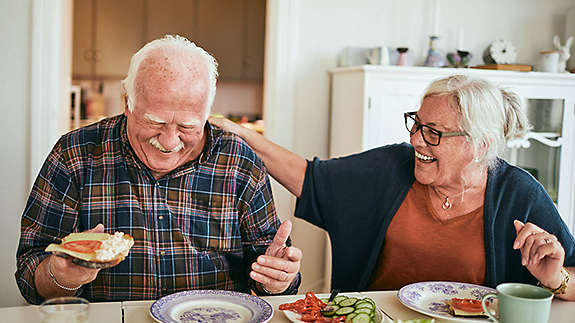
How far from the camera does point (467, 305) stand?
1459 mm

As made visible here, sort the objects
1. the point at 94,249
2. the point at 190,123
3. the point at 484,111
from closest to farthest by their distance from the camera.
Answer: the point at 94,249
the point at 190,123
the point at 484,111

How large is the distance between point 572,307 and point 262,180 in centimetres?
94

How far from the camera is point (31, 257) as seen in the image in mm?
1591

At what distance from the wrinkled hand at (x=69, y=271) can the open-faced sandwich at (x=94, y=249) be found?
0.14 feet

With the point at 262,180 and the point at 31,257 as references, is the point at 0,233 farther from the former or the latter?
the point at 262,180

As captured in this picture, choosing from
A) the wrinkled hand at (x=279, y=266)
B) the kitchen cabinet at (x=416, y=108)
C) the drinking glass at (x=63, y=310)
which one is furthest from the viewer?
the kitchen cabinet at (x=416, y=108)

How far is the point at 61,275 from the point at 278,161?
896 mm

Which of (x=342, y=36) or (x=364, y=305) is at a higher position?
(x=342, y=36)

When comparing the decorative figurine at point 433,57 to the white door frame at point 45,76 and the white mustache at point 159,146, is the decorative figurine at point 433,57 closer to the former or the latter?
the white door frame at point 45,76

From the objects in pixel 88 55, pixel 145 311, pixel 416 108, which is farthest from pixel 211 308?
pixel 88 55

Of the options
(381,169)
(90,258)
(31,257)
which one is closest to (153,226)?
(31,257)

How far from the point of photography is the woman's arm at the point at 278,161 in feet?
6.80

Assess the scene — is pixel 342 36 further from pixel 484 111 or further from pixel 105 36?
pixel 105 36

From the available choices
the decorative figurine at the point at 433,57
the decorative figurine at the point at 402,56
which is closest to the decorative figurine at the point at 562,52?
the decorative figurine at the point at 433,57
